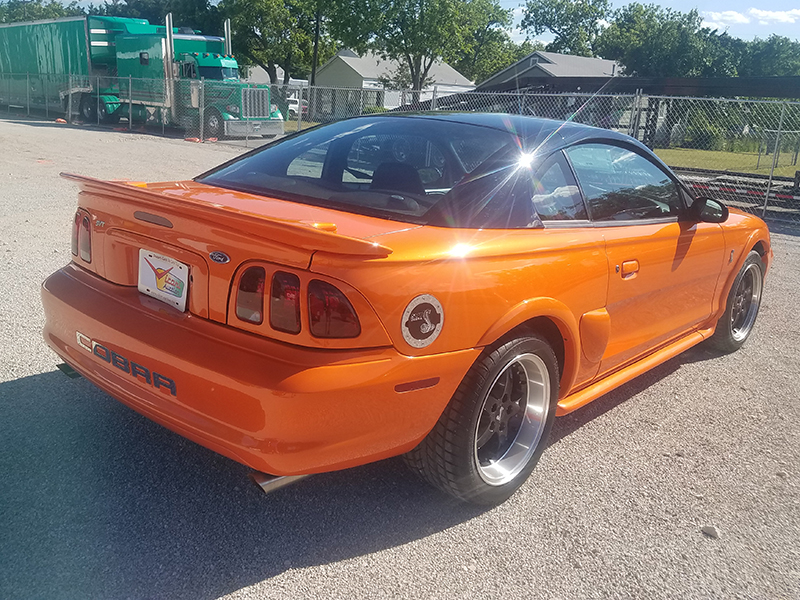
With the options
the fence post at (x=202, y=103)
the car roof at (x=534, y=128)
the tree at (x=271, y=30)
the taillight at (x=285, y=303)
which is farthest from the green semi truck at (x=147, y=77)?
the taillight at (x=285, y=303)

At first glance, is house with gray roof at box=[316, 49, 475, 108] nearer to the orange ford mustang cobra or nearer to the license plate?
the orange ford mustang cobra

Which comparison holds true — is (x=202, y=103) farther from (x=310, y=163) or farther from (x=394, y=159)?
(x=394, y=159)

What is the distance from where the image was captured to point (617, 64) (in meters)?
59.9

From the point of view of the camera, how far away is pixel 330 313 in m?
2.13

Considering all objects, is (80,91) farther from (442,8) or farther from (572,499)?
(572,499)

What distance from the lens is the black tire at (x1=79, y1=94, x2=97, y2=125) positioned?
2644 centimetres

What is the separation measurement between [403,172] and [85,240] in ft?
4.43

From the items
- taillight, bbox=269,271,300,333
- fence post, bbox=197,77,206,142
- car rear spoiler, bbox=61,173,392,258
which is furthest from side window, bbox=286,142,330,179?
fence post, bbox=197,77,206,142

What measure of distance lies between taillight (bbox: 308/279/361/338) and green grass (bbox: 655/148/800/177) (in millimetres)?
21790

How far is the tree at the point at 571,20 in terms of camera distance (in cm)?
7875

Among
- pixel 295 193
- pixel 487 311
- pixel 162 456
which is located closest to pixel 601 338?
pixel 487 311

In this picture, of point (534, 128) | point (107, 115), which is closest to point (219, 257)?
point (534, 128)

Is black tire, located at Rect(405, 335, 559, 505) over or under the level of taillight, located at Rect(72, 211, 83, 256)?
under

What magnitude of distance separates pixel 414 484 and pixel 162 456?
1075 mm
